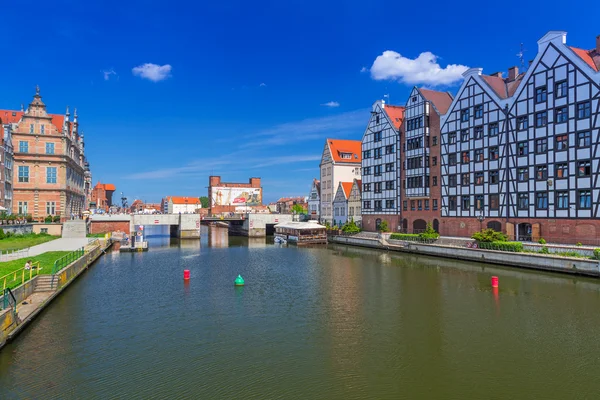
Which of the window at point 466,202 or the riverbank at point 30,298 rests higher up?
the window at point 466,202

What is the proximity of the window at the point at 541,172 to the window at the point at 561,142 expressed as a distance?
7.38ft

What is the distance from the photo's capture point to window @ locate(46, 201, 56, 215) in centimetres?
6594

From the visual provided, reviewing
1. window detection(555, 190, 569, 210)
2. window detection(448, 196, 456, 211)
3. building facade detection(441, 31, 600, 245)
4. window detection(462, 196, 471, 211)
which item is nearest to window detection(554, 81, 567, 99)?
building facade detection(441, 31, 600, 245)

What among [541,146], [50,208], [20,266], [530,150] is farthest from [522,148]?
[50,208]

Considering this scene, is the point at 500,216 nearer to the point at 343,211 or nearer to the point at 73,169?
the point at 343,211

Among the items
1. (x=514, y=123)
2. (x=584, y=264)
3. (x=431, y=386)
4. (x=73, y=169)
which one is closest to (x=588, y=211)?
(x=584, y=264)

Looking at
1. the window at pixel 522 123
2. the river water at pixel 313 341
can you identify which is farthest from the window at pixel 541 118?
the river water at pixel 313 341

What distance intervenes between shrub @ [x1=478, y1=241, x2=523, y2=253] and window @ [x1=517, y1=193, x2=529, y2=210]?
7288mm

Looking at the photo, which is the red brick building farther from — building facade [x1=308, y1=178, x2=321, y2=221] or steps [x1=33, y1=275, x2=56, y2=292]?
steps [x1=33, y1=275, x2=56, y2=292]

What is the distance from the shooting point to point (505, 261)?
132 ft

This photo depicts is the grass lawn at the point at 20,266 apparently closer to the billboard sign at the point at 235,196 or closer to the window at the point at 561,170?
the window at the point at 561,170

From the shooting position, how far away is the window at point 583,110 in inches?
1583

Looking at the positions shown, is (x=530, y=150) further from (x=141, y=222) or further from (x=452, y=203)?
(x=141, y=222)

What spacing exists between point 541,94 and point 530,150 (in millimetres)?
6029
